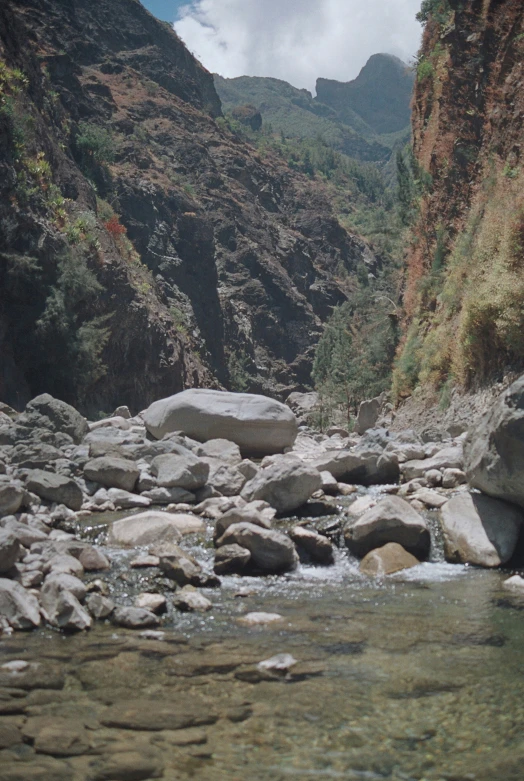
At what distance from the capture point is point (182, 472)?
9.40m

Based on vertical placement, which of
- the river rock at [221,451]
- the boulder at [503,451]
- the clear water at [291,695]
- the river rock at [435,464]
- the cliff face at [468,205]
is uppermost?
the cliff face at [468,205]

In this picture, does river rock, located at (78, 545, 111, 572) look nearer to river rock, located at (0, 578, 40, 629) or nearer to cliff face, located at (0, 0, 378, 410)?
river rock, located at (0, 578, 40, 629)

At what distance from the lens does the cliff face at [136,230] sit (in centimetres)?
2603

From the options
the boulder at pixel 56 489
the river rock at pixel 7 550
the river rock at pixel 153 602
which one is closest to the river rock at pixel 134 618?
the river rock at pixel 153 602

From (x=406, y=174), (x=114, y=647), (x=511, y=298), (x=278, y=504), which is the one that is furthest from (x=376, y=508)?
(x=406, y=174)

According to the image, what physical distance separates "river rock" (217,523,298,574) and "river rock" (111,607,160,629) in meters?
1.72

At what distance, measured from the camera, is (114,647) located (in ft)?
14.7

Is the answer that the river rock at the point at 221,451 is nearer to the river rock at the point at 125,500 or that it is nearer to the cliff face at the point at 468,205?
the river rock at the point at 125,500

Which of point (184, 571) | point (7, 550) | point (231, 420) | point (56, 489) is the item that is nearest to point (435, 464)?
point (231, 420)

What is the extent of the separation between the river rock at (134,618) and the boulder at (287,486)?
3641 mm

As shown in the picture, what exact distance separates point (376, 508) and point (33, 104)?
31.4m

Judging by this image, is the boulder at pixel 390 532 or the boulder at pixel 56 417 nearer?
the boulder at pixel 390 532

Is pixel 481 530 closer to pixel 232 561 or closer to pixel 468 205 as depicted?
pixel 232 561

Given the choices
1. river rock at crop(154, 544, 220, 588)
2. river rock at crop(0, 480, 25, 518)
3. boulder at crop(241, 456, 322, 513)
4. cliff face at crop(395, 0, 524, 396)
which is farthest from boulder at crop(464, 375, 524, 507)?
cliff face at crop(395, 0, 524, 396)
